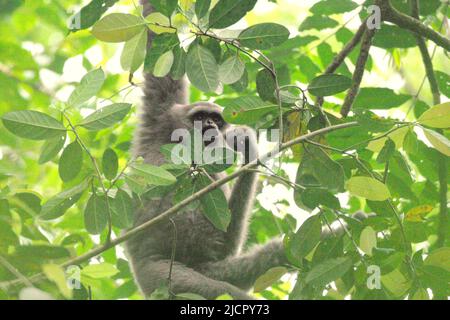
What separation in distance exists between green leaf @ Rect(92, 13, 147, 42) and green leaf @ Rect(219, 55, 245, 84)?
1.57 ft

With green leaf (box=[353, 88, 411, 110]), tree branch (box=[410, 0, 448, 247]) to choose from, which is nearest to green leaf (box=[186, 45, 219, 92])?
green leaf (box=[353, 88, 411, 110])

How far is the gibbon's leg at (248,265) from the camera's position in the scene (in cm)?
512

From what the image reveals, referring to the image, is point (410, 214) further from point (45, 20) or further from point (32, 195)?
point (45, 20)

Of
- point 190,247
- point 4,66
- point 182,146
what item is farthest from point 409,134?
point 4,66

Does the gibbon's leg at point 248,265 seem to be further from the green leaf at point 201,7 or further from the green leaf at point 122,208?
the green leaf at point 201,7

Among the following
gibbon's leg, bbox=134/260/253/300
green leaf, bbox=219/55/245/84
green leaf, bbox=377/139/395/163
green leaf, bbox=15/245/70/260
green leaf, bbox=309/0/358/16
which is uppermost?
green leaf, bbox=309/0/358/16

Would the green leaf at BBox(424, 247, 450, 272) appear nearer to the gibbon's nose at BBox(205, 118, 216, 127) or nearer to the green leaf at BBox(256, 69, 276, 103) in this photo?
the green leaf at BBox(256, 69, 276, 103)

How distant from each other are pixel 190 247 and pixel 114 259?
2.42ft

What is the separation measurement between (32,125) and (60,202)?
43 cm

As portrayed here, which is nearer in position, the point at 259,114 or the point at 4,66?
the point at 259,114

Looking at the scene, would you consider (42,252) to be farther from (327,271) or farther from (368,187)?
(368,187)

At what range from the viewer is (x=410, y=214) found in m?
3.54

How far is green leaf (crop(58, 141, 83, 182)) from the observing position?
3182 millimetres

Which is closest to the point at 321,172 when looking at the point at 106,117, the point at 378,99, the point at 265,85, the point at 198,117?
the point at 265,85
